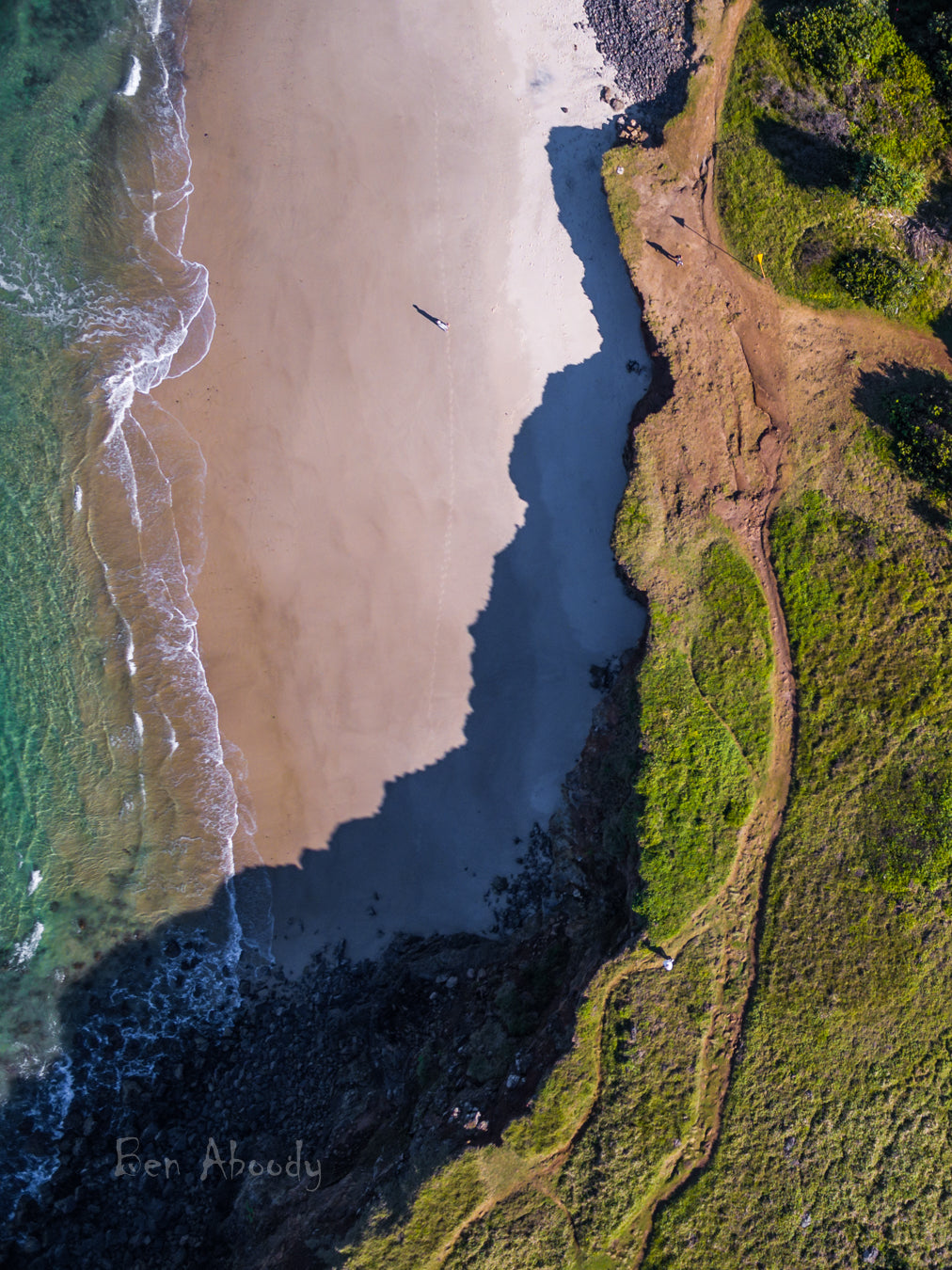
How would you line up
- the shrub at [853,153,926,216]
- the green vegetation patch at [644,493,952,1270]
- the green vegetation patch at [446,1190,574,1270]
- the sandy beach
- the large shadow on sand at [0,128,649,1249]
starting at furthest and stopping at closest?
the sandy beach
the large shadow on sand at [0,128,649,1249]
the shrub at [853,153,926,216]
the green vegetation patch at [644,493,952,1270]
the green vegetation patch at [446,1190,574,1270]

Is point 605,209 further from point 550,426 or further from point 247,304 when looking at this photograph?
point 247,304

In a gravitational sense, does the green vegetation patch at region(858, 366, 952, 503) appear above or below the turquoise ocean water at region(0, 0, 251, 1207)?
above

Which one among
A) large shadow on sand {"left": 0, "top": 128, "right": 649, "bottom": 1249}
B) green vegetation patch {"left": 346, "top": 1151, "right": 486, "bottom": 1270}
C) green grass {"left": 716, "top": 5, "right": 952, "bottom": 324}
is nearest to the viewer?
green vegetation patch {"left": 346, "top": 1151, "right": 486, "bottom": 1270}

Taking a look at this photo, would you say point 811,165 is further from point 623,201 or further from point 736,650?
point 736,650

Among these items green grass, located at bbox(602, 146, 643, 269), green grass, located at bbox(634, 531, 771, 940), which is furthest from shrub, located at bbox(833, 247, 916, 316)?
green grass, located at bbox(634, 531, 771, 940)

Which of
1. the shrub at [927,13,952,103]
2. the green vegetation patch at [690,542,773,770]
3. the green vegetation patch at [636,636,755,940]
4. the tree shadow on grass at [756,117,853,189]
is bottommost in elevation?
the green vegetation patch at [636,636,755,940]

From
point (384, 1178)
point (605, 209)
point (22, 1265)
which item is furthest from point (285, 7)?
point (22, 1265)

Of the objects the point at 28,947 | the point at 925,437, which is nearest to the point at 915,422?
the point at 925,437

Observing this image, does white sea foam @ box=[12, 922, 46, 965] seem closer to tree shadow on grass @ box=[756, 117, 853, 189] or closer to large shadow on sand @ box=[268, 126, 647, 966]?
large shadow on sand @ box=[268, 126, 647, 966]

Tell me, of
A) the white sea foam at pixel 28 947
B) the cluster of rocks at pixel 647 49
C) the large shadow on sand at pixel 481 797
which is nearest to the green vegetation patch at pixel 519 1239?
the large shadow on sand at pixel 481 797
